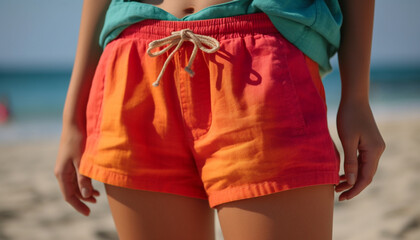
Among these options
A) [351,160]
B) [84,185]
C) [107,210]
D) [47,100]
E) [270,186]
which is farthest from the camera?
[47,100]

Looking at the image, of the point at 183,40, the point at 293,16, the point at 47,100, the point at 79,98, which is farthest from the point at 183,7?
the point at 47,100

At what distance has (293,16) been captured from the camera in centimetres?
88

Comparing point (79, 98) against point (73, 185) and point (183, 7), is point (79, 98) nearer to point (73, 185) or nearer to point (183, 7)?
point (73, 185)

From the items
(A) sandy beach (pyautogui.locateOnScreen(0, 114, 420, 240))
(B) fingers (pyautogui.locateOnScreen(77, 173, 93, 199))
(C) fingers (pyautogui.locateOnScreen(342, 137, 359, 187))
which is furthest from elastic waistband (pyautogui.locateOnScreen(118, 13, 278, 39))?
(A) sandy beach (pyautogui.locateOnScreen(0, 114, 420, 240))

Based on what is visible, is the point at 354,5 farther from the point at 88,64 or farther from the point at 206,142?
the point at 88,64

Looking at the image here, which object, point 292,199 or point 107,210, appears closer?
point 292,199

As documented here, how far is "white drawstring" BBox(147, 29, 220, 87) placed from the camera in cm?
89

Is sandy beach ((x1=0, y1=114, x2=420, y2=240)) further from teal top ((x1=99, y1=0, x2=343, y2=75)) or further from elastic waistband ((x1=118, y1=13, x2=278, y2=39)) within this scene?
elastic waistband ((x1=118, y1=13, x2=278, y2=39))

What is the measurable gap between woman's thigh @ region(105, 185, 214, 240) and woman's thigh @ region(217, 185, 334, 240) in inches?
6.2

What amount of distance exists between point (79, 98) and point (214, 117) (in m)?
0.48

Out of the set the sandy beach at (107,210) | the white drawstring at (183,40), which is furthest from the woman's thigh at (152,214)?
the sandy beach at (107,210)

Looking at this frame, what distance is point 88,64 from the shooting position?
1.15m

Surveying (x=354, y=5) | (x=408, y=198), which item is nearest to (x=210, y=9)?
(x=354, y=5)

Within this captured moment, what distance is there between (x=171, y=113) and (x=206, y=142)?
12 cm
